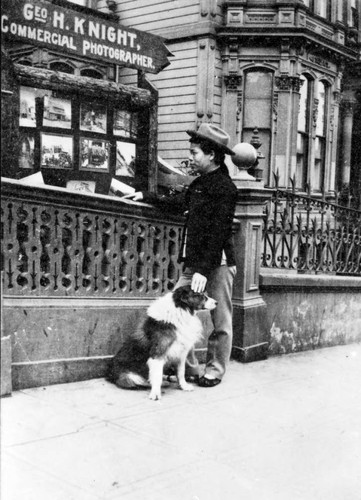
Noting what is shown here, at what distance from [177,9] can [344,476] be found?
46.6 ft

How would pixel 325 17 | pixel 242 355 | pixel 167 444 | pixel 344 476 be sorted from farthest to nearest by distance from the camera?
pixel 325 17
pixel 242 355
pixel 167 444
pixel 344 476

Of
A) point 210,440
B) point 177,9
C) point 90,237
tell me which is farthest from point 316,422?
point 177,9

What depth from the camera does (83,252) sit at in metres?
6.33

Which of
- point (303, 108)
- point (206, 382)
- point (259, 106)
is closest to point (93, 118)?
point (206, 382)

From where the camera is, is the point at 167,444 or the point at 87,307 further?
the point at 87,307

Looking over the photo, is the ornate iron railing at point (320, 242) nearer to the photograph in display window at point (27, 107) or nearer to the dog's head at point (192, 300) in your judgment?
the dog's head at point (192, 300)

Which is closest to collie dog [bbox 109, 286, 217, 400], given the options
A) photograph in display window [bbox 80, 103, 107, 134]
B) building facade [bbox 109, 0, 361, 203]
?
photograph in display window [bbox 80, 103, 107, 134]

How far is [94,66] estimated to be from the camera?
1698 cm

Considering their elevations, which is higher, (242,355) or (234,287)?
(234,287)

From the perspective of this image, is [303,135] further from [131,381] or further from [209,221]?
[131,381]

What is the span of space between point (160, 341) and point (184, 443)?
1.25 m

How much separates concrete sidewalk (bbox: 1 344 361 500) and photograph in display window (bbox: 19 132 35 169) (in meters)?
2.35

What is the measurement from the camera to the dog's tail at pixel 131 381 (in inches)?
234

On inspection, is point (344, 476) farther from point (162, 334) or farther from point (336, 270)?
point (336, 270)
